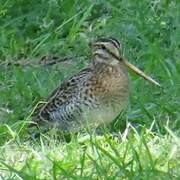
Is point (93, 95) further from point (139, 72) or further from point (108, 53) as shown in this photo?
point (139, 72)

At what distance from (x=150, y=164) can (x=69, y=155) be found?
0.61 m

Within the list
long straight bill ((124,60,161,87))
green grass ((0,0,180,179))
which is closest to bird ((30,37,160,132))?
long straight bill ((124,60,161,87))

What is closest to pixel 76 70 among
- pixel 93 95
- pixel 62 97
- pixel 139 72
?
pixel 139 72

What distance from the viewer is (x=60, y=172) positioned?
7.11 m

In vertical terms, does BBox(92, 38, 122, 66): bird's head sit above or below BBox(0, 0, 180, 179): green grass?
above

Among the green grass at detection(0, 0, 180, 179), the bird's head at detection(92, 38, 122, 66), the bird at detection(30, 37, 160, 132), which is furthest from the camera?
the bird's head at detection(92, 38, 122, 66)

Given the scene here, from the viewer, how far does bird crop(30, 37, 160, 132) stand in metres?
8.37

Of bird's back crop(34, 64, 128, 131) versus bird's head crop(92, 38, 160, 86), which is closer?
bird's back crop(34, 64, 128, 131)

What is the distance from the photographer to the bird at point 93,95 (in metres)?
8.37

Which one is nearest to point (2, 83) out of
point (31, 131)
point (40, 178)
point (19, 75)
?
point (19, 75)

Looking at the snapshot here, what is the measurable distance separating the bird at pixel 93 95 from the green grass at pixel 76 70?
17cm

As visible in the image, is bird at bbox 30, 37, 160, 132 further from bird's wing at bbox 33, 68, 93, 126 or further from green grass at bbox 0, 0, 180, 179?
green grass at bbox 0, 0, 180, 179

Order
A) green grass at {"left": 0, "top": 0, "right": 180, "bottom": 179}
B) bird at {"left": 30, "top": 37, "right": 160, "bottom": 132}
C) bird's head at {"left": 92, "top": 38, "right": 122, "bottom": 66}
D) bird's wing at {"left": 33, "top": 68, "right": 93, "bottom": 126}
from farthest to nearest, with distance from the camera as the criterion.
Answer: bird's head at {"left": 92, "top": 38, "right": 122, "bottom": 66}, bird's wing at {"left": 33, "top": 68, "right": 93, "bottom": 126}, bird at {"left": 30, "top": 37, "right": 160, "bottom": 132}, green grass at {"left": 0, "top": 0, "right": 180, "bottom": 179}

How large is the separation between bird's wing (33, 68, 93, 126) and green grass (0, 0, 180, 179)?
167mm
